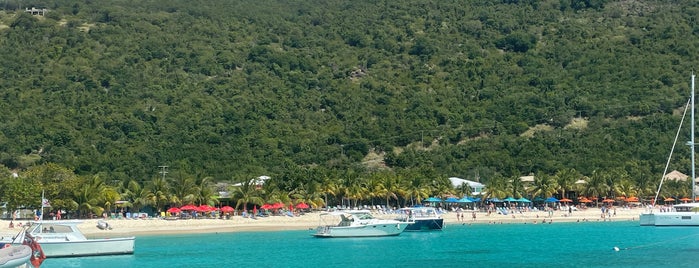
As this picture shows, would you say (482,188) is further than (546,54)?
No

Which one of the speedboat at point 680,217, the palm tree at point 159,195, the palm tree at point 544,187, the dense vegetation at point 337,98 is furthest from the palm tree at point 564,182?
the palm tree at point 159,195

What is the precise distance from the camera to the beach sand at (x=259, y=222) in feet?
255

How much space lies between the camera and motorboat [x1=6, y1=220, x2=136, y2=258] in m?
57.4

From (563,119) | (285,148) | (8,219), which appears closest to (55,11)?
(285,148)

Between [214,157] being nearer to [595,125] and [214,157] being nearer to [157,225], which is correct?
[157,225]

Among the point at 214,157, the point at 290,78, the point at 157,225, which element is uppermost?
the point at 290,78

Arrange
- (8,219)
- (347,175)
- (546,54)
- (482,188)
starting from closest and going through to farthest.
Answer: (8,219), (347,175), (482,188), (546,54)

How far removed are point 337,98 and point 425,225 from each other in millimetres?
72202

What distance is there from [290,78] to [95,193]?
79.8 metres

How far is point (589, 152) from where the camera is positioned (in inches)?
5103

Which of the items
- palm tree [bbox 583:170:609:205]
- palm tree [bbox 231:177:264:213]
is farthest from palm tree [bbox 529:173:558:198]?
palm tree [bbox 231:177:264:213]

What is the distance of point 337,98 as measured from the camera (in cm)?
15425

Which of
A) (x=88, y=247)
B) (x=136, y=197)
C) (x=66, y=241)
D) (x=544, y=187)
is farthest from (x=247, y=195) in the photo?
(x=66, y=241)

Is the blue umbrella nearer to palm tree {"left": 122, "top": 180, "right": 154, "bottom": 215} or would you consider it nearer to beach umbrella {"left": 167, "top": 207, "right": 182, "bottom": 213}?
beach umbrella {"left": 167, "top": 207, "right": 182, "bottom": 213}
